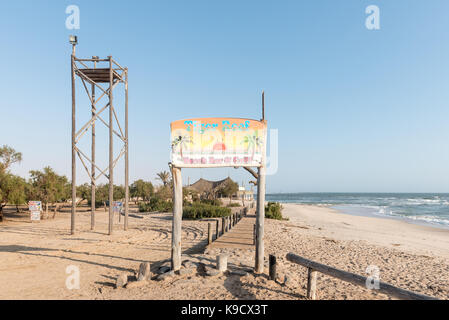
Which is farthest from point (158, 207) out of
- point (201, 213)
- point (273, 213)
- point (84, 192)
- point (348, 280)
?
point (348, 280)

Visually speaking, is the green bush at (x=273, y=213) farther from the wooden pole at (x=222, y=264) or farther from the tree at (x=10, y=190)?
the tree at (x=10, y=190)

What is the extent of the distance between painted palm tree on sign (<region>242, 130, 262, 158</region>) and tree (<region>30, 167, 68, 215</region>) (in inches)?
857

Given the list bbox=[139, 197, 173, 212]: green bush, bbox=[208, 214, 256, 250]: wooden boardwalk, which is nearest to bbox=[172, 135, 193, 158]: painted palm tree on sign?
bbox=[208, 214, 256, 250]: wooden boardwalk

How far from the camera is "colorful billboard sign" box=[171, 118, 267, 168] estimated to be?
6387 mm

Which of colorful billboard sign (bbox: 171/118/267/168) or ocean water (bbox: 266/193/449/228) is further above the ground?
colorful billboard sign (bbox: 171/118/267/168)

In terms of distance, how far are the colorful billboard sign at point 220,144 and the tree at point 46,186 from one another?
2058 centimetres

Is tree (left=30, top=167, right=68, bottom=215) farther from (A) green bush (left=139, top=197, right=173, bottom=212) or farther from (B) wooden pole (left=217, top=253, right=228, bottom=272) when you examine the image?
(B) wooden pole (left=217, top=253, right=228, bottom=272)

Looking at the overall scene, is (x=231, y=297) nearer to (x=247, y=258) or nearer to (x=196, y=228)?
(x=247, y=258)

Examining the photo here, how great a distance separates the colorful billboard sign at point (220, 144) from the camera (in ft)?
21.0

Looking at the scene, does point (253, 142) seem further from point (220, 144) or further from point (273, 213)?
point (273, 213)

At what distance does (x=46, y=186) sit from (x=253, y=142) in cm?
2231

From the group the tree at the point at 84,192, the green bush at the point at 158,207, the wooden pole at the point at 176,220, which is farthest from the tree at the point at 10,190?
the wooden pole at the point at 176,220

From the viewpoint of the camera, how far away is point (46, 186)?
852 inches
